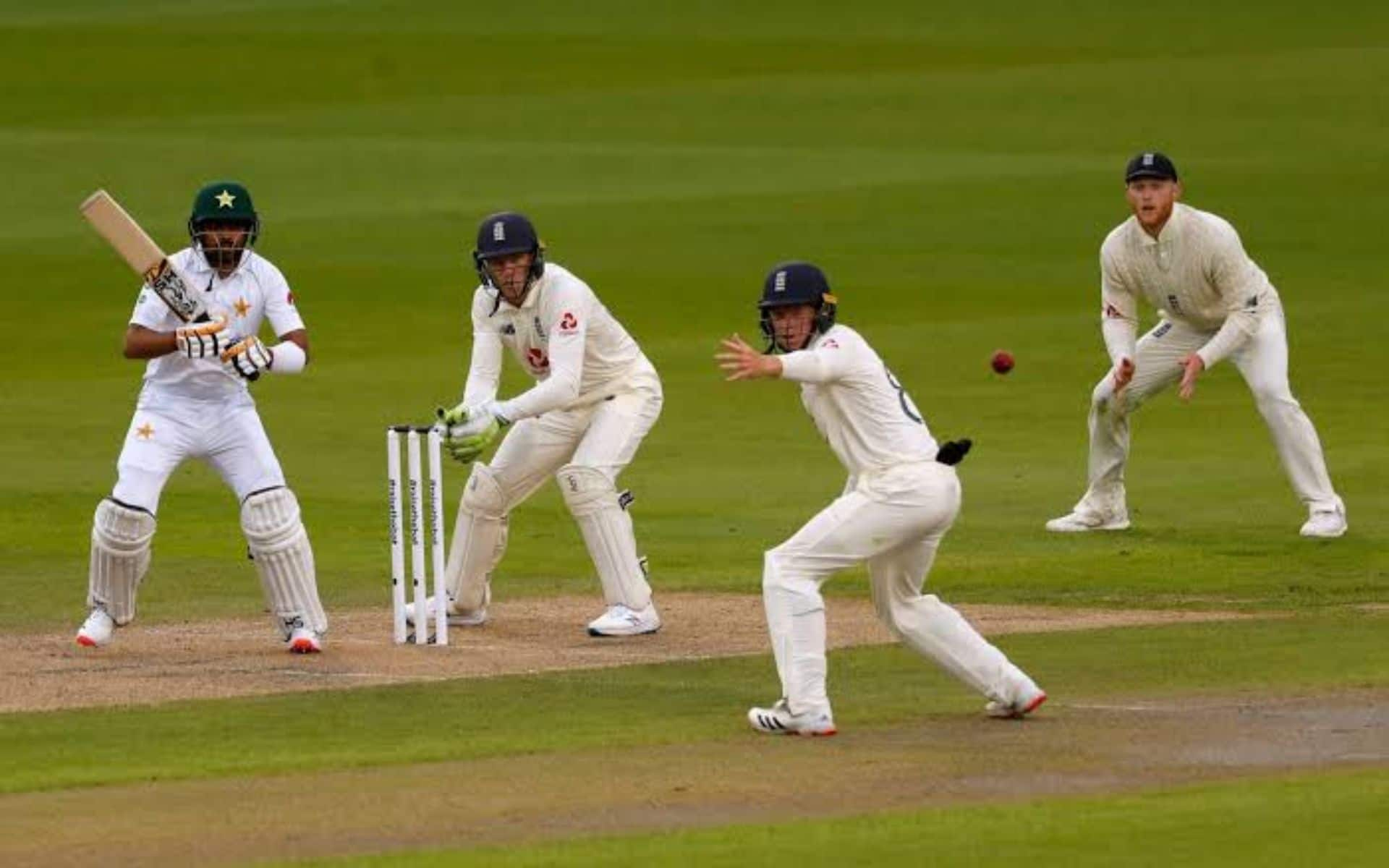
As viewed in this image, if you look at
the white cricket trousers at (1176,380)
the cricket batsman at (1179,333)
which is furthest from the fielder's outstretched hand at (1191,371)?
the white cricket trousers at (1176,380)

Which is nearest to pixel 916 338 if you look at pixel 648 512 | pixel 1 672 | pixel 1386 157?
pixel 648 512

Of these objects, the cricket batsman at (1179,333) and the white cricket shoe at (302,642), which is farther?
the cricket batsman at (1179,333)

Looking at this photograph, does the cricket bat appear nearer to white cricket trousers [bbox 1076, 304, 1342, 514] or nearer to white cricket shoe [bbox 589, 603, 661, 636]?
white cricket shoe [bbox 589, 603, 661, 636]

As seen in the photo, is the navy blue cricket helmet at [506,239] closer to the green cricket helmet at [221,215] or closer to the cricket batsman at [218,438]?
the cricket batsman at [218,438]

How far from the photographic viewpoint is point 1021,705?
1154cm

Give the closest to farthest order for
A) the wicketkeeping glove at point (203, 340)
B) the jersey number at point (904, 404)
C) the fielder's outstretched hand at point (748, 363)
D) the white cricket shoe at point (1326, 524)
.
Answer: the fielder's outstretched hand at point (748, 363) < the jersey number at point (904, 404) < the wicketkeeping glove at point (203, 340) < the white cricket shoe at point (1326, 524)

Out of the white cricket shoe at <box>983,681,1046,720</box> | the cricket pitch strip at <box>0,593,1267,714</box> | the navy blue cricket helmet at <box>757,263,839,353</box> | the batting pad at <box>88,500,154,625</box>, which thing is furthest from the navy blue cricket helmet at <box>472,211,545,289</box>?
the white cricket shoe at <box>983,681,1046,720</box>

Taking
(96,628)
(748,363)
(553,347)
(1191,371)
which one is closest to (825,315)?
(748,363)

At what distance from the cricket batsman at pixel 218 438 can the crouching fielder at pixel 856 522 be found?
8.67 feet

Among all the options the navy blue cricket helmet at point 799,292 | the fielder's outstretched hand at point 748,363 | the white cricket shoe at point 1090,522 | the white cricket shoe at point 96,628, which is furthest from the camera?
the white cricket shoe at point 1090,522

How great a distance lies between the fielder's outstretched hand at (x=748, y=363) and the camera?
11109 millimetres

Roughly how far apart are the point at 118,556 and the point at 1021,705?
407 centimetres

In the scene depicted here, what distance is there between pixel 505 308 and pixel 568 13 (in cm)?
3683

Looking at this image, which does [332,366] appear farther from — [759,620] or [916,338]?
[759,620]
